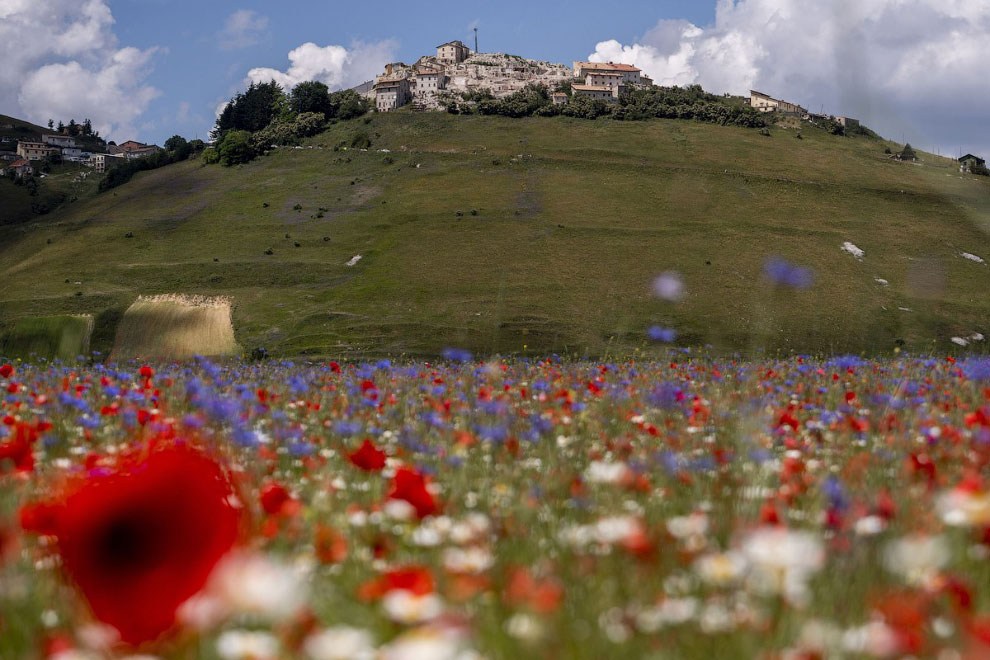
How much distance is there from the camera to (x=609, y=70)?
189 meters

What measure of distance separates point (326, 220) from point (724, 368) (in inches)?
3281

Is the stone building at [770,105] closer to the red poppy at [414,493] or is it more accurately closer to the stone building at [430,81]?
the stone building at [430,81]

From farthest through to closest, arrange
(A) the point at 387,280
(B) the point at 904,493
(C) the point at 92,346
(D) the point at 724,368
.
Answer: (A) the point at 387,280, (C) the point at 92,346, (D) the point at 724,368, (B) the point at 904,493

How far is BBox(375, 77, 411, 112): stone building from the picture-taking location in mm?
151125

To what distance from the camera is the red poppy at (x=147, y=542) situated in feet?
8.18

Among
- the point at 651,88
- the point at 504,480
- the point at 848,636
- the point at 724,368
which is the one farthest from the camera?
the point at 651,88

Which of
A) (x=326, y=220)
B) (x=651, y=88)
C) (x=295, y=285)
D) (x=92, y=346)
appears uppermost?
(x=651, y=88)

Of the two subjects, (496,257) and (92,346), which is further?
(496,257)

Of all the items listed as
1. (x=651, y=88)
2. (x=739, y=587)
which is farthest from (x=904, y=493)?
(x=651, y=88)

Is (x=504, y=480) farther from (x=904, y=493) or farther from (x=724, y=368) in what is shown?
(x=724, y=368)

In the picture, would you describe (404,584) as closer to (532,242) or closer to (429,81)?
(532,242)

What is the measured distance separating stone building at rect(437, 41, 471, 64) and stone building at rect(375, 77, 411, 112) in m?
33.3

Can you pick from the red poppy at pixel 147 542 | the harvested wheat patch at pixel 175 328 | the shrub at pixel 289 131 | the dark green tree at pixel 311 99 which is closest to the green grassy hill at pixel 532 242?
the harvested wheat patch at pixel 175 328

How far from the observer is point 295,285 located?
72750mm
